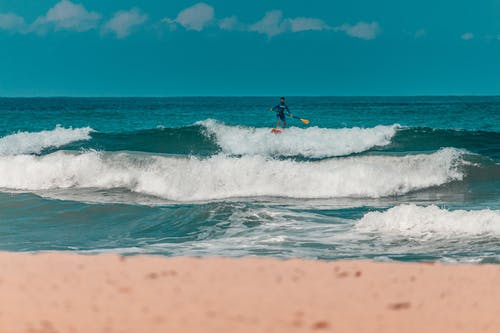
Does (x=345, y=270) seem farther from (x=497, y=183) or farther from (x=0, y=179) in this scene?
(x=0, y=179)

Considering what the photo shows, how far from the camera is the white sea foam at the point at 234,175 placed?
1686cm

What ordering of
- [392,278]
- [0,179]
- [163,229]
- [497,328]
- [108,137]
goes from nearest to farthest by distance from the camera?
[497,328] < [392,278] < [163,229] < [0,179] < [108,137]

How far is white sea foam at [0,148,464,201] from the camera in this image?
664 inches

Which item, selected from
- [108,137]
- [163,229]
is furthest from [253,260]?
[108,137]

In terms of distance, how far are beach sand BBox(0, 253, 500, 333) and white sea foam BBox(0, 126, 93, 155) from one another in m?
21.2

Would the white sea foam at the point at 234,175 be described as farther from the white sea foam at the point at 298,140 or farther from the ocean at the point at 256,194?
the white sea foam at the point at 298,140

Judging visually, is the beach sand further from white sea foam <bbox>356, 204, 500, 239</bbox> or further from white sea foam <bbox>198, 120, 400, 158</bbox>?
white sea foam <bbox>198, 120, 400, 158</bbox>

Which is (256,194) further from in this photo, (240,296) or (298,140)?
(240,296)

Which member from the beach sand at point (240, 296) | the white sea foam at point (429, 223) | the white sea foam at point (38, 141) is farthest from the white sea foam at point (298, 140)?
the beach sand at point (240, 296)

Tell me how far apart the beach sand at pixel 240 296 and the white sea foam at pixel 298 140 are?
17.9 meters

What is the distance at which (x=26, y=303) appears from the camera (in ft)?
14.9

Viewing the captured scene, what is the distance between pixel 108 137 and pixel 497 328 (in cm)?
2599

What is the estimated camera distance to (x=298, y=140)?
2541cm

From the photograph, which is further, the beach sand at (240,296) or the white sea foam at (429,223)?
the white sea foam at (429,223)
